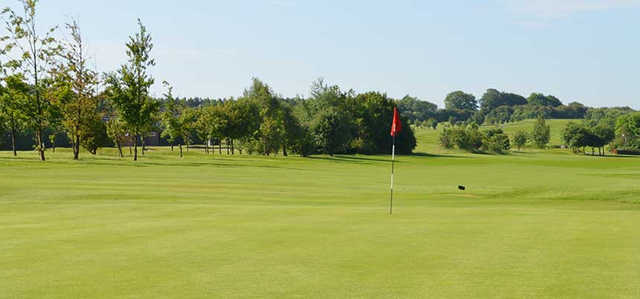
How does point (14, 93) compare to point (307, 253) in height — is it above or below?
above

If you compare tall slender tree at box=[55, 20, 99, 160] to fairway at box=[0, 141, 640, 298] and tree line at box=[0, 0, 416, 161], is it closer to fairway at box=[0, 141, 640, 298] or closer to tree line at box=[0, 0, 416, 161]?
tree line at box=[0, 0, 416, 161]

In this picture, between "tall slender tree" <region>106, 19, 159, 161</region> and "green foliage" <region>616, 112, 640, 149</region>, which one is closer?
"tall slender tree" <region>106, 19, 159, 161</region>

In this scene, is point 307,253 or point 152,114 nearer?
point 307,253

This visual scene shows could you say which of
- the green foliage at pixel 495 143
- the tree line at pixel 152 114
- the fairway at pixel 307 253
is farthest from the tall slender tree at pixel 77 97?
the green foliage at pixel 495 143

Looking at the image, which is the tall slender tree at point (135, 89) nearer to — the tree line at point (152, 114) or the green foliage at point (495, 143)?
the tree line at point (152, 114)

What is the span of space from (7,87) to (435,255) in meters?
53.2

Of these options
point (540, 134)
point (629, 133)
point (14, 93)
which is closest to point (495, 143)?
point (540, 134)

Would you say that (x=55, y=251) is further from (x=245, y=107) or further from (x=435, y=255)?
(x=245, y=107)

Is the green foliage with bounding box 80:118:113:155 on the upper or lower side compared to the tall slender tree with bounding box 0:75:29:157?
lower

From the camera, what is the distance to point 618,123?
18075cm

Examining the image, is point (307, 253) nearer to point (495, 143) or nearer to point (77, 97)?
point (77, 97)

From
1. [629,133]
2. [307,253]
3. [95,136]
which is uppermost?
[629,133]

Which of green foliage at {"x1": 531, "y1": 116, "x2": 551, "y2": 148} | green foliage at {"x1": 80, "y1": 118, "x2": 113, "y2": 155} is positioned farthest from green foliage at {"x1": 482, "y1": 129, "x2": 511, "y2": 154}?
green foliage at {"x1": 80, "y1": 118, "x2": 113, "y2": 155}

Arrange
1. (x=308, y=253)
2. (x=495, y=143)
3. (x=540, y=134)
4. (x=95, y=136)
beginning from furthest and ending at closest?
(x=540, y=134), (x=495, y=143), (x=95, y=136), (x=308, y=253)
